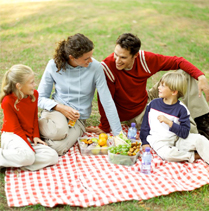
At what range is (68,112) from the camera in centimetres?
397

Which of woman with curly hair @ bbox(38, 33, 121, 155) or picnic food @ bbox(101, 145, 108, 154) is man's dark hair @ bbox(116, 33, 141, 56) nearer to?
woman with curly hair @ bbox(38, 33, 121, 155)

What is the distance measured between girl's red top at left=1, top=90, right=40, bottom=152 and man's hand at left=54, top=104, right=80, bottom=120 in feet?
1.09

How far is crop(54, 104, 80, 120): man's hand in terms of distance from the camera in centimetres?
395

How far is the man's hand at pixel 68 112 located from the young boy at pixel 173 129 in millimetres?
1000

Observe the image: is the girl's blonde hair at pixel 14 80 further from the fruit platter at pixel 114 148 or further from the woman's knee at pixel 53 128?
the fruit platter at pixel 114 148

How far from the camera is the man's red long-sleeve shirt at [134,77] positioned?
4289 millimetres

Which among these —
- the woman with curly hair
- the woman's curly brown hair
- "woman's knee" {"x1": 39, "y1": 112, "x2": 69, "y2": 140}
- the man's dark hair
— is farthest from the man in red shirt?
"woman's knee" {"x1": 39, "y1": 112, "x2": 69, "y2": 140}

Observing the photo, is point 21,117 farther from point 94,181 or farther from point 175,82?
point 175,82

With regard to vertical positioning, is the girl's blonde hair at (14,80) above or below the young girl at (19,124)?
above

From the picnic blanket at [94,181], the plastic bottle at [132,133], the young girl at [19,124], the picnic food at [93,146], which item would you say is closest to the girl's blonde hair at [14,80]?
the young girl at [19,124]

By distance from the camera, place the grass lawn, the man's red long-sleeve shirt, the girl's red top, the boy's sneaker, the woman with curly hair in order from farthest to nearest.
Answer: the grass lawn → the boy's sneaker → the man's red long-sleeve shirt → the woman with curly hair → the girl's red top

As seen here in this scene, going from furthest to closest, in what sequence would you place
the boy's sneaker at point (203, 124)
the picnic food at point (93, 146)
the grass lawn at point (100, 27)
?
the grass lawn at point (100, 27), the boy's sneaker at point (203, 124), the picnic food at point (93, 146)

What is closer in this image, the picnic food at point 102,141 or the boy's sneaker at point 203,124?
the picnic food at point 102,141

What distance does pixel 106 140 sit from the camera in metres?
4.06
